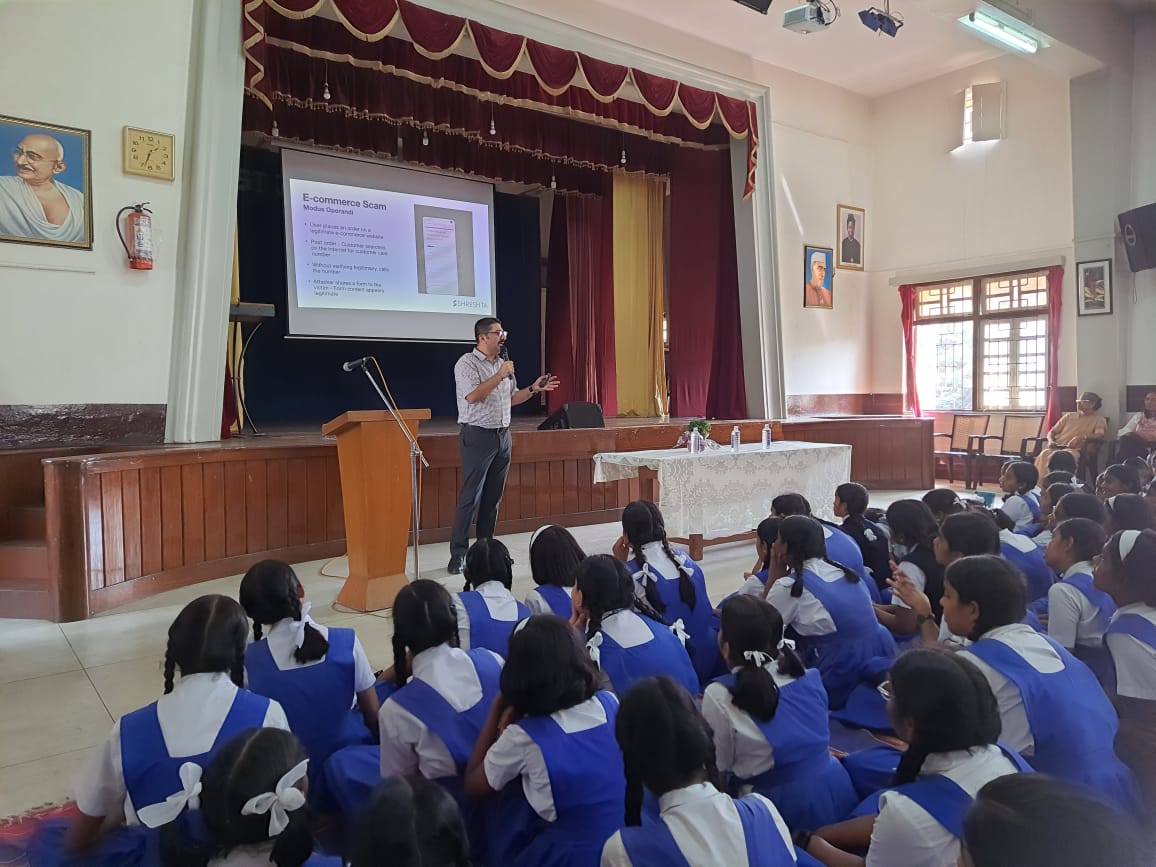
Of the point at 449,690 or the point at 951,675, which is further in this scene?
the point at 449,690

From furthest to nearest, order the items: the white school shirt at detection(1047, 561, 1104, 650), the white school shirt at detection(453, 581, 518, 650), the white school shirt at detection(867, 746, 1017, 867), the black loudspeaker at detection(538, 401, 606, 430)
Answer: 1. the black loudspeaker at detection(538, 401, 606, 430)
2. the white school shirt at detection(1047, 561, 1104, 650)
3. the white school shirt at detection(453, 581, 518, 650)
4. the white school shirt at detection(867, 746, 1017, 867)

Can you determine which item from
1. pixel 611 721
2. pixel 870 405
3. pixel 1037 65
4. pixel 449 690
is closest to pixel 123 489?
pixel 449 690

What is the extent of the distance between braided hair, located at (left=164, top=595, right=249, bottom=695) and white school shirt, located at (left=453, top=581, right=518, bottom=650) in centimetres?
69

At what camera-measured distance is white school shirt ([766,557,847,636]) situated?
7.22 feet

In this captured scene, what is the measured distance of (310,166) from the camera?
6.41 metres

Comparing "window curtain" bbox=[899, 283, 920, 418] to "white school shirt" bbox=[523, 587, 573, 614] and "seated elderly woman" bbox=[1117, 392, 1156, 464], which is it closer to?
"seated elderly woman" bbox=[1117, 392, 1156, 464]

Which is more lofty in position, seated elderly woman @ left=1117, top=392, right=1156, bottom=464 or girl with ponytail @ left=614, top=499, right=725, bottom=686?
seated elderly woman @ left=1117, top=392, right=1156, bottom=464

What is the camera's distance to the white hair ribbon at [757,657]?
4.94 feet

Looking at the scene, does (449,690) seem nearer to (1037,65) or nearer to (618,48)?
(618,48)

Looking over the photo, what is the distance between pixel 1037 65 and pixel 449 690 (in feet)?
27.0

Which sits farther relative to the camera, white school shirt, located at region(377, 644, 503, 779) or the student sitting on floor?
the student sitting on floor

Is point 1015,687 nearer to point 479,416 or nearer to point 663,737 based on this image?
point 663,737

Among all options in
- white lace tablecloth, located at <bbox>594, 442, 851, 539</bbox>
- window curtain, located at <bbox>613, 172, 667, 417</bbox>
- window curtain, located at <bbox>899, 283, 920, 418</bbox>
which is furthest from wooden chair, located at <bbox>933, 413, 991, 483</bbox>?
white lace tablecloth, located at <bbox>594, 442, 851, 539</bbox>

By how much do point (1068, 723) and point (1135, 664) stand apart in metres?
0.52
